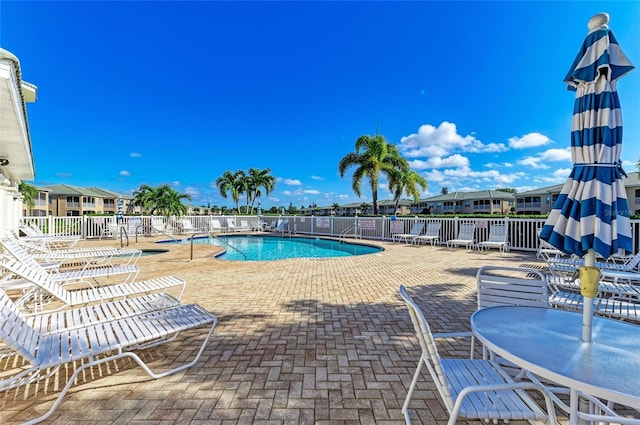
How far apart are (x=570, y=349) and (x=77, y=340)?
10.2 feet

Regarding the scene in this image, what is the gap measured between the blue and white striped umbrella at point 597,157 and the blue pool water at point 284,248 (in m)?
9.15

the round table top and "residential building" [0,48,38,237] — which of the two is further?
"residential building" [0,48,38,237]

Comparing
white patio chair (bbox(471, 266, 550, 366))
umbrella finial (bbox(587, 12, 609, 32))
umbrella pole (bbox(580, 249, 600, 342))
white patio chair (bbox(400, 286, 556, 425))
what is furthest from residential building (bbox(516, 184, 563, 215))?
white patio chair (bbox(400, 286, 556, 425))

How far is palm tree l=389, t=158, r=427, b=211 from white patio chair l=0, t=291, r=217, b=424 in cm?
1601

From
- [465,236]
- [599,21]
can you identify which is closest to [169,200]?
[465,236]

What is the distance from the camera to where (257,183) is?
32281 millimetres

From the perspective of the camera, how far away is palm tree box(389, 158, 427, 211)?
56.4ft

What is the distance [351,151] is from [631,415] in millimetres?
16741

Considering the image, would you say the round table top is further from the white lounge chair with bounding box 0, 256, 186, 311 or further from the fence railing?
the fence railing

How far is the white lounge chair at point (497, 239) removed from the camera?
975cm

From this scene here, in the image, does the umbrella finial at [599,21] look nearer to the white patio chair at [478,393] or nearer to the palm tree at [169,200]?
the white patio chair at [478,393]

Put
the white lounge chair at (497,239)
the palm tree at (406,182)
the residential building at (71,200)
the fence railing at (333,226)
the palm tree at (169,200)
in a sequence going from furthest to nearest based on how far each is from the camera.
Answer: the residential building at (71,200) < the palm tree at (169,200) < the palm tree at (406,182) < the fence railing at (333,226) < the white lounge chair at (497,239)

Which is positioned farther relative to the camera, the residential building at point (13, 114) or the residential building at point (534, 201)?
the residential building at point (534, 201)

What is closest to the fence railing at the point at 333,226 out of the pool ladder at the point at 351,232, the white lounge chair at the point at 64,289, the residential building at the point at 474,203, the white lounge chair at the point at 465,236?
the pool ladder at the point at 351,232
